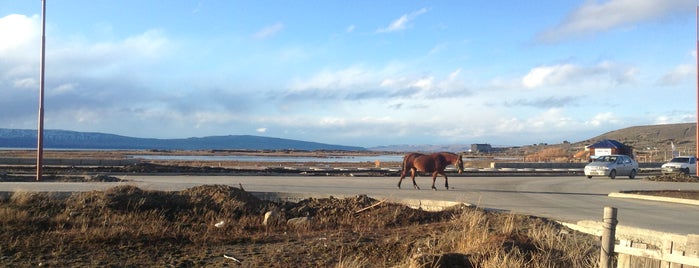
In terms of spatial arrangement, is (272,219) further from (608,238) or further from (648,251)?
(648,251)

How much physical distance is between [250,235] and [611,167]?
31.0m

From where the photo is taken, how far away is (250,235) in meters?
→ 10.9

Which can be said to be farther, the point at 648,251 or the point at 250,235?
the point at 250,235

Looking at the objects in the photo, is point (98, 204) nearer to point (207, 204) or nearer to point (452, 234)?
point (207, 204)

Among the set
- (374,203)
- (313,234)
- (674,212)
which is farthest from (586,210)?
(313,234)

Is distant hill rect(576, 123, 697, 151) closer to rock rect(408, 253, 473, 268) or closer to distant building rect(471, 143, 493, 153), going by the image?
distant building rect(471, 143, 493, 153)

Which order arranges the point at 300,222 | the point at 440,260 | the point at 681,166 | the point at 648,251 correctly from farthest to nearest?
1. the point at 681,166
2. the point at 300,222
3. the point at 440,260
4. the point at 648,251

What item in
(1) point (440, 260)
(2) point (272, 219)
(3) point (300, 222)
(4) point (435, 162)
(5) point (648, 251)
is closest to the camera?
(5) point (648, 251)

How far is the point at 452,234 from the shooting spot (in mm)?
9516

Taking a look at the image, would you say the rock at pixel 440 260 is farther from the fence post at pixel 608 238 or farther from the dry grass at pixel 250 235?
the fence post at pixel 608 238

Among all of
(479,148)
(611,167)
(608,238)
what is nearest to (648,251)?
(608,238)

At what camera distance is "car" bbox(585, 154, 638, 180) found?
36169mm

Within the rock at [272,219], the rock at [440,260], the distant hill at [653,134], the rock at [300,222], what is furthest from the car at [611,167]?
the distant hill at [653,134]

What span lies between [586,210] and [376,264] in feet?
34.3
